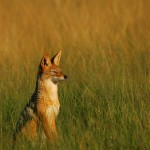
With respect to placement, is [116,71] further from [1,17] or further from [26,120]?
[1,17]

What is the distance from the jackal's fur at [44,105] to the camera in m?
6.12

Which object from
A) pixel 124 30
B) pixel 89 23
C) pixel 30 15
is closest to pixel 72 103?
pixel 124 30

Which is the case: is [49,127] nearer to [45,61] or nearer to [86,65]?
[45,61]

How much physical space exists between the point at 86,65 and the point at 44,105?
157 centimetres

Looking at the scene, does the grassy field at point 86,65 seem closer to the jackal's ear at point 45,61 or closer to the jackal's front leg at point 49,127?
the jackal's front leg at point 49,127

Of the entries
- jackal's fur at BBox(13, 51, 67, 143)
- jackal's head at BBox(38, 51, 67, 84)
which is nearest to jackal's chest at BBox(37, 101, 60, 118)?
jackal's fur at BBox(13, 51, 67, 143)

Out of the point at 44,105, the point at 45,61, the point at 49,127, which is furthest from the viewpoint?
the point at 45,61

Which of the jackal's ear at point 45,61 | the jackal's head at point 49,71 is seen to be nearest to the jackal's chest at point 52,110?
the jackal's head at point 49,71

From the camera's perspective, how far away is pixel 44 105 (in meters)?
6.30

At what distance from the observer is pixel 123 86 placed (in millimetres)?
6469

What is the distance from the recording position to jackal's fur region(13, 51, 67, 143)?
20.1 ft

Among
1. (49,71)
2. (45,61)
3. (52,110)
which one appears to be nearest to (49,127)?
(52,110)

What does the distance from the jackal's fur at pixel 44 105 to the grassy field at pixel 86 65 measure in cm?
11

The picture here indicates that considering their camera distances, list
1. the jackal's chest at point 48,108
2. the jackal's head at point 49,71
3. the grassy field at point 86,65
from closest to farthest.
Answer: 1. the grassy field at point 86,65
2. the jackal's chest at point 48,108
3. the jackal's head at point 49,71
